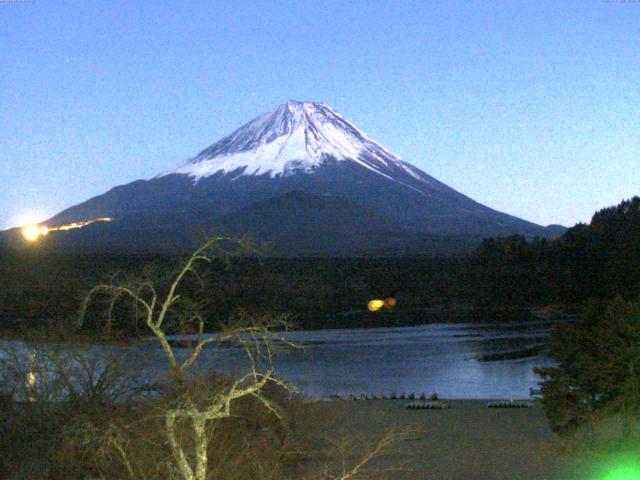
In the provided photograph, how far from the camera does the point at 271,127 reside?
447 ft

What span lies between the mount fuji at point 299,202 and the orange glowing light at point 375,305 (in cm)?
3096

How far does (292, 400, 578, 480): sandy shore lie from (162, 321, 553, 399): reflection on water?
140 inches

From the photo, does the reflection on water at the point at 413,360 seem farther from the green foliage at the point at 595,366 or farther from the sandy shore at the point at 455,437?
the green foliage at the point at 595,366

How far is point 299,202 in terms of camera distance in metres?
112

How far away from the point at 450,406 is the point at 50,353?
26.2ft

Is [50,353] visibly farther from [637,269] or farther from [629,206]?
[629,206]

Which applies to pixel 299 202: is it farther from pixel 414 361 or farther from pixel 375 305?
pixel 414 361

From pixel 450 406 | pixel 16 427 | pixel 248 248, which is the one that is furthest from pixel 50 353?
pixel 450 406

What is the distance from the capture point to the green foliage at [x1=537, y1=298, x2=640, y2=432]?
11.7 m

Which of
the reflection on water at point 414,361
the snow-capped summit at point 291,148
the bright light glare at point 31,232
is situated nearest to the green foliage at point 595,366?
the reflection on water at point 414,361

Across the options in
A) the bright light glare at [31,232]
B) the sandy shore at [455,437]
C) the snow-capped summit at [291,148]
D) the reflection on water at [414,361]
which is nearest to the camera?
the bright light glare at [31,232]

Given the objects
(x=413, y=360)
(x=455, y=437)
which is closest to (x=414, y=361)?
(x=413, y=360)

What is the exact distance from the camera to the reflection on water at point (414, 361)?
80.8ft

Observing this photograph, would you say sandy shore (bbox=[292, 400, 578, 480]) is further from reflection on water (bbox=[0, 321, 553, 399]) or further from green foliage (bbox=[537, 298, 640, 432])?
reflection on water (bbox=[0, 321, 553, 399])
